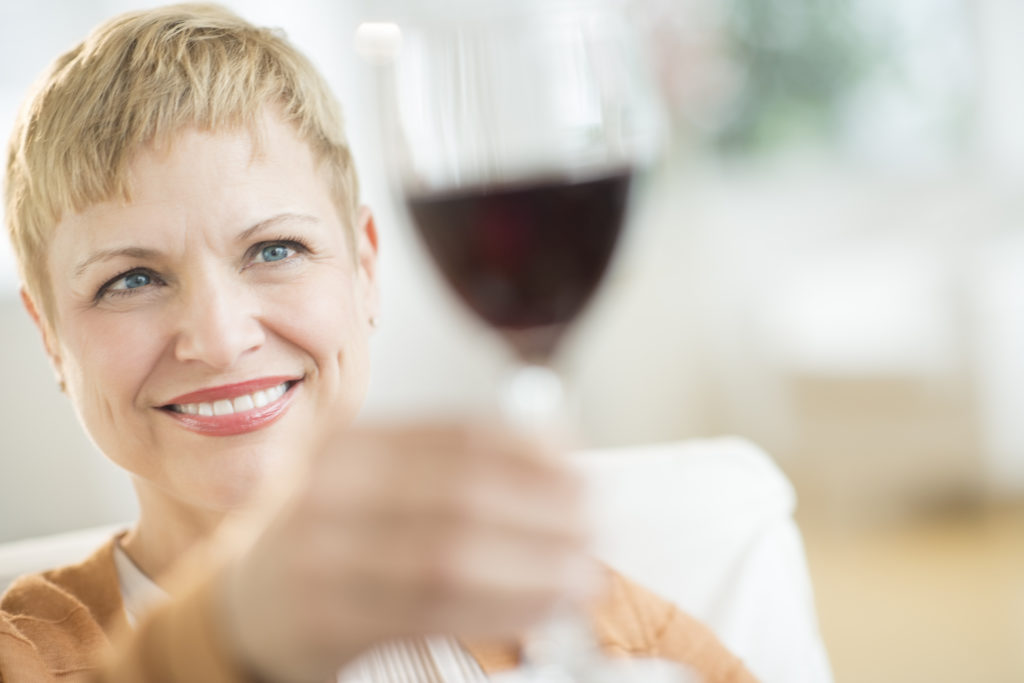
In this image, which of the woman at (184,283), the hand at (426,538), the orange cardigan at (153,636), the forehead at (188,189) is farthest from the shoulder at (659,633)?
the hand at (426,538)

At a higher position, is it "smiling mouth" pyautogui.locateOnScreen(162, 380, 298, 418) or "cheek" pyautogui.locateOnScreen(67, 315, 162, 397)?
"cheek" pyautogui.locateOnScreen(67, 315, 162, 397)

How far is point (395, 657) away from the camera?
69 cm

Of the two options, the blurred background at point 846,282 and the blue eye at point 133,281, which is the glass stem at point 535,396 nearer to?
the blue eye at point 133,281

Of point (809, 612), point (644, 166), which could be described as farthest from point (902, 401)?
point (644, 166)

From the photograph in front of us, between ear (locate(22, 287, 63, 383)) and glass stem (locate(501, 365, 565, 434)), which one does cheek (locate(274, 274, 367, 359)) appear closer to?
ear (locate(22, 287, 63, 383))

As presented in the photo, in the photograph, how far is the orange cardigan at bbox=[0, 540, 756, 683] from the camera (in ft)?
1.31

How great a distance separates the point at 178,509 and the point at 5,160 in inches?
10.0

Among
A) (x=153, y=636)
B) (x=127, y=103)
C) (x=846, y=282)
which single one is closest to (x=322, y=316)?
(x=127, y=103)

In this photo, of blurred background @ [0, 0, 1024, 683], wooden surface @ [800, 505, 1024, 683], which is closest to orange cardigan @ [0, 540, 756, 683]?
wooden surface @ [800, 505, 1024, 683]

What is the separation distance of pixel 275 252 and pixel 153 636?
0.32 metres

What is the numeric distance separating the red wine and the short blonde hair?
0.32 meters

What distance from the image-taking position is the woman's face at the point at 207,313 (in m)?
0.65

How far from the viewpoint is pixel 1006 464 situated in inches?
109

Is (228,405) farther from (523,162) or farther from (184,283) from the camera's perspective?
(523,162)
